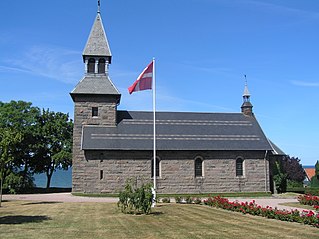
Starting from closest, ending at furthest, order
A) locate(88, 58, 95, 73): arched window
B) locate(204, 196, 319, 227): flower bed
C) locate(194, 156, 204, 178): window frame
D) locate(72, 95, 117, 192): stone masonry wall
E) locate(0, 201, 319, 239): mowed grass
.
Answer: locate(0, 201, 319, 239): mowed grass → locate(204, 196, 319, 227): flower bed → locate(72, 95, 117, 192): stone masonry wall → locate(194, 156, 204, 178): window frame → locate(88, 58, 95, 73): arched window

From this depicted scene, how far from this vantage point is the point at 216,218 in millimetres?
18250

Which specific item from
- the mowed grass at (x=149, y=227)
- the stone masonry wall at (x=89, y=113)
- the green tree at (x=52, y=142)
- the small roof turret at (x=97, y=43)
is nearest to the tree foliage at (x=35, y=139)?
the green tree at (x=52, y=142)

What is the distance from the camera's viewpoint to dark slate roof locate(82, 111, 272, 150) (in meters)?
37.6

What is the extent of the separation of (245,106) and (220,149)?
9.92 meters

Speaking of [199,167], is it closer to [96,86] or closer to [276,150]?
[276,150]

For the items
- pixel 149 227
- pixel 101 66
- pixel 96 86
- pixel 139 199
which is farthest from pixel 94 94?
pixel 149 227

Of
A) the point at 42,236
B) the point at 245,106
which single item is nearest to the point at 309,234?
the point at 42,236

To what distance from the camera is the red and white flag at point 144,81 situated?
26641mm

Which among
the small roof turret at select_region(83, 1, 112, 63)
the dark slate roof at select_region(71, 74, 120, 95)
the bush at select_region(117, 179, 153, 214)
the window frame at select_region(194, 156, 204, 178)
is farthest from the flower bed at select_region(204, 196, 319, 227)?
the small roof turret at select_region(83, 1, 112, 63)

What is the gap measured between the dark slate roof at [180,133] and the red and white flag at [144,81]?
11.8m

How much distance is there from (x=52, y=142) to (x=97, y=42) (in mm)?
14406

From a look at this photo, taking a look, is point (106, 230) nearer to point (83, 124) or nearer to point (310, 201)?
point (310, 201)

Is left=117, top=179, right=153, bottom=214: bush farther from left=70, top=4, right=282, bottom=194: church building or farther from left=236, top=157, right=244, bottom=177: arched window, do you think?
left=236, top=157, right=244, bottom=177: arched window

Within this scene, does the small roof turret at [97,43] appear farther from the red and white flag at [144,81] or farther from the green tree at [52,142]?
the red and white flag at [144,81]
